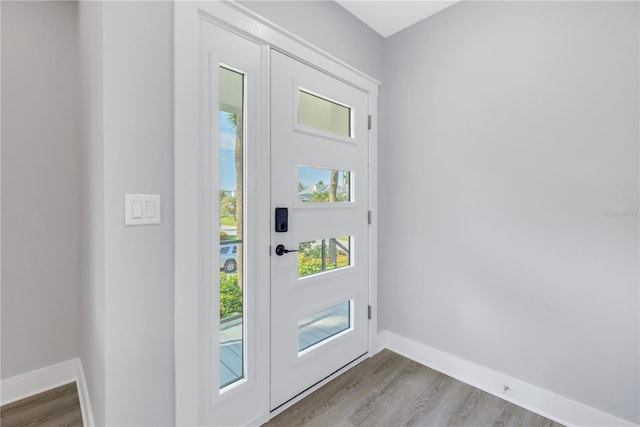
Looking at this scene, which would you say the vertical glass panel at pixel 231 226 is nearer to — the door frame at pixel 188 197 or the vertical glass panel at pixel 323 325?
the door frame at pixel 188 197

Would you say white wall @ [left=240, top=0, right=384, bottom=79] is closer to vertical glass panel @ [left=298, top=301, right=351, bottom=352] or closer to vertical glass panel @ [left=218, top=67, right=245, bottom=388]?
vertical glass panel @ [left=218, top=67, right=245, bottom=388]

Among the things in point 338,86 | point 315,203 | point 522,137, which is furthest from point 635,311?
point 338,86

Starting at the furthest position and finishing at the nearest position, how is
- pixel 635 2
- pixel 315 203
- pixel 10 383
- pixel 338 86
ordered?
pixel 338 86 → pixel 315 203 → pixel 10 383 → pixel 635 2

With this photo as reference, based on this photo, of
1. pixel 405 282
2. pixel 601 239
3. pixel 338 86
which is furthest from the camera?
pixel 405 282

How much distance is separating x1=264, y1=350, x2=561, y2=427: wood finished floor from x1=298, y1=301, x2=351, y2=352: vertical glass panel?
0.32 m

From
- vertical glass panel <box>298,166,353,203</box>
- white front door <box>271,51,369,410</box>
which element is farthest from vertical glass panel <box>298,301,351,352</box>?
vertical glass panel <box>298,166,353,203</box>

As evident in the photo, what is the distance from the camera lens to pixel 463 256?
204cm

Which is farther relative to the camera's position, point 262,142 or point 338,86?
point 338,86

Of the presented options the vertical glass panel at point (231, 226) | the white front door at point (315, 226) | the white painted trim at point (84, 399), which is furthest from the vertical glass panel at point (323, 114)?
the white painted trim at point (84, 399)

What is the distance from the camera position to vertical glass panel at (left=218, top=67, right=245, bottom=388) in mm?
1460

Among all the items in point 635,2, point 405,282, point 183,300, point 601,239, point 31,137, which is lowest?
A: point 405,282

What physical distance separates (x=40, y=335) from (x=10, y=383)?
0.95 feet

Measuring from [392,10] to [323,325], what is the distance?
241 centimetres

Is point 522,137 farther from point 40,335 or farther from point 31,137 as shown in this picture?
point 40,335
